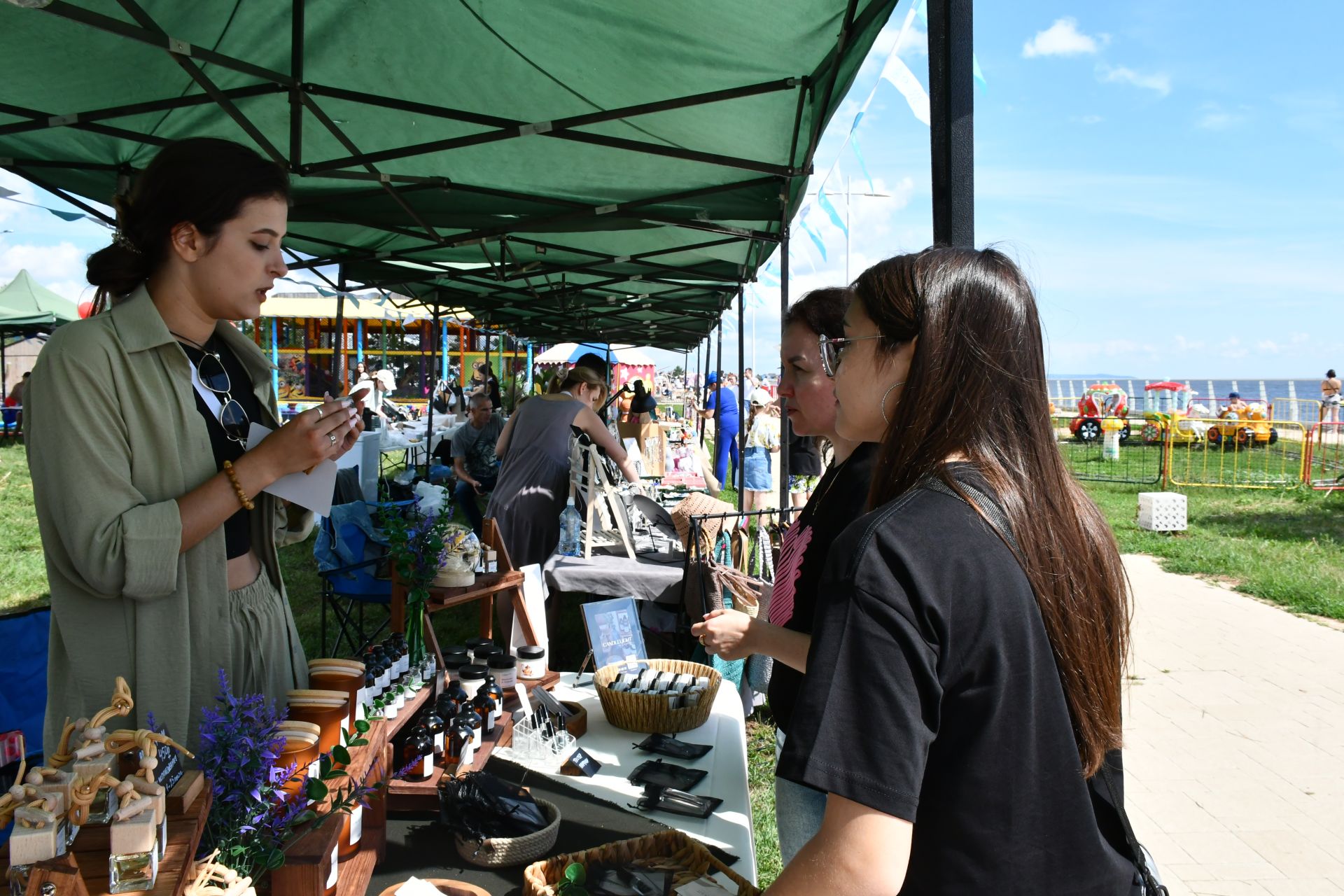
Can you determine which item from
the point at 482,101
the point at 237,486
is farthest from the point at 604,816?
the point at 482,101

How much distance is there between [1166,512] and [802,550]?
33.5ft

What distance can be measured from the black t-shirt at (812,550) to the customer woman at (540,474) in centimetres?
312

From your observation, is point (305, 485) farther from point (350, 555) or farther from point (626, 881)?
point (350, 555)

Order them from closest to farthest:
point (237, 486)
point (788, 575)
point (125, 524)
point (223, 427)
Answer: point (125, 524), point (237, 486), point (223, 427), point (788, 575)

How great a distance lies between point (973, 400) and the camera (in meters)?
1.02

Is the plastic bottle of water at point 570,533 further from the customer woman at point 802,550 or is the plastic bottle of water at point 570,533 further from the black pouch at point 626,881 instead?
the black pouch at point 626,881

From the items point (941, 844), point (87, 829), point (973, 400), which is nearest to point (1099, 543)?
point (973, 400)

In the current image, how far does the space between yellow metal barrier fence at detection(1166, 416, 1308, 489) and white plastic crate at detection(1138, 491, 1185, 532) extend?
4164mm

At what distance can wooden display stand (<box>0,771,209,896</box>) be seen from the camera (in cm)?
89

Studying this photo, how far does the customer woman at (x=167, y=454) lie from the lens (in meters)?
1.22

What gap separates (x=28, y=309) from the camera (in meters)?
16.1

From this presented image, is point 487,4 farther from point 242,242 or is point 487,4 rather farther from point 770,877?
point 770,877

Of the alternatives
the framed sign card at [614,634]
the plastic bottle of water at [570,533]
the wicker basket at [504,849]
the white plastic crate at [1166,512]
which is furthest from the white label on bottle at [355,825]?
the white plastic crate at [1166,512]

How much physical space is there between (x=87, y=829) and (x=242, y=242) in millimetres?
866
